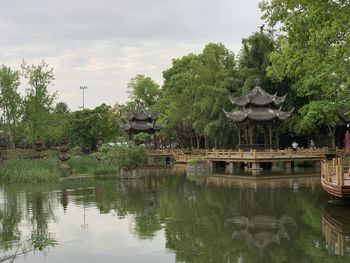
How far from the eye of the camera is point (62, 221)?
49.6 ft

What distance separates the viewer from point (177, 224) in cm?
1384

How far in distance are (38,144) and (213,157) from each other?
1253cm

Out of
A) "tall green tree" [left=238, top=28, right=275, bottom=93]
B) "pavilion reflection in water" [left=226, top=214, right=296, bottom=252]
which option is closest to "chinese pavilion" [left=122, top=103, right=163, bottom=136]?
"tall green tree" [left=238, top=28, right=275, bottom=93]

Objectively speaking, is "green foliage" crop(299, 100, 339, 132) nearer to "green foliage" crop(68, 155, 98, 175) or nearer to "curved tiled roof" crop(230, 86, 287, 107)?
"curved tiled roof" crop(230, 86, 287, 107)

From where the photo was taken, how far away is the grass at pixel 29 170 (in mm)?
27453

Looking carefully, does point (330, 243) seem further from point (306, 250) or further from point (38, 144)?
point (38, 144)

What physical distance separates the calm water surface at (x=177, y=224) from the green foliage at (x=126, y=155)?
15.8 feet

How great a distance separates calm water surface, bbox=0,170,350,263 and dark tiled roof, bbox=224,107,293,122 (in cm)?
1174

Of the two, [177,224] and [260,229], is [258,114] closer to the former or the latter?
[177,224]

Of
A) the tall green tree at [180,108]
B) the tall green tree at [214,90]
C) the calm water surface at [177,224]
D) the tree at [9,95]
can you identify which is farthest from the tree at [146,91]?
the calm water surface at [177,224]

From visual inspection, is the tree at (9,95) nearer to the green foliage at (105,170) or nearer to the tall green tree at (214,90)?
the green foliage at (105,170)

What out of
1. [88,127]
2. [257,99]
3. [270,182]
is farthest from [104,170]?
[88,127]

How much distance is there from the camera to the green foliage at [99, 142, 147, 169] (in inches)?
1108

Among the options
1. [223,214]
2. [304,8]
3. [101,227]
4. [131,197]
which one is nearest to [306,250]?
[223,214]
